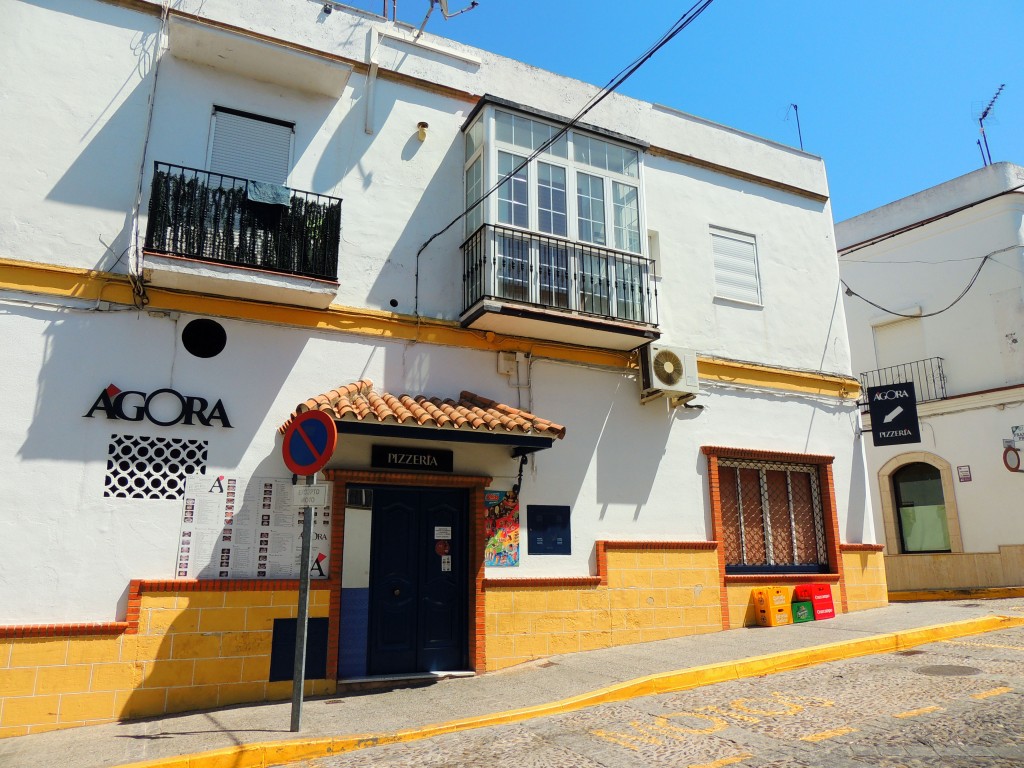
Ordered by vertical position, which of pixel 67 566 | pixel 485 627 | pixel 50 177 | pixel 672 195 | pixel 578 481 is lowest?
pixel 485 627

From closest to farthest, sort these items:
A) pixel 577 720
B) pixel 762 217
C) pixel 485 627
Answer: pixel 577 720
pixel 485 627
pixel 762 217

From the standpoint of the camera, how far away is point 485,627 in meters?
9.11

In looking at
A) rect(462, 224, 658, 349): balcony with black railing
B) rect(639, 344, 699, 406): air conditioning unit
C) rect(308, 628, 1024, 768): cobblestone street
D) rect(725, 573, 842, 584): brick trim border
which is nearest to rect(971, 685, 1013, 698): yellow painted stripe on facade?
rect(308, 628, 1024, 768): cobblestone street

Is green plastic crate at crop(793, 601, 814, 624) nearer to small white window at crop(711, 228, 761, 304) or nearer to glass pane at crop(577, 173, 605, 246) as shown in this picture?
small white window at crop(711, 228, 761, 304)

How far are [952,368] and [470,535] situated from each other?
13.0 m

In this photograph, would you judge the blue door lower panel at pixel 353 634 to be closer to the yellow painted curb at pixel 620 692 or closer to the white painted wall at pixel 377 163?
the yellow painted curb at pixel 620 692

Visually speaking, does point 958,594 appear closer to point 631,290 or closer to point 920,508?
point 920,508

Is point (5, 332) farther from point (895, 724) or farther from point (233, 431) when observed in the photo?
point (895, 724)

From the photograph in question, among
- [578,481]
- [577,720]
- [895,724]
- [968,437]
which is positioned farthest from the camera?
[968,437]

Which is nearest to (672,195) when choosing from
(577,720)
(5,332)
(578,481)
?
(578,481)

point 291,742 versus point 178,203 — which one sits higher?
point 178,203

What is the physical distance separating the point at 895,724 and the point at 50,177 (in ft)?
32.8

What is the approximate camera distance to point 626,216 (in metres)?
11.2

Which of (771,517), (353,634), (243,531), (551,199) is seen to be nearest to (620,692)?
(353,634)
